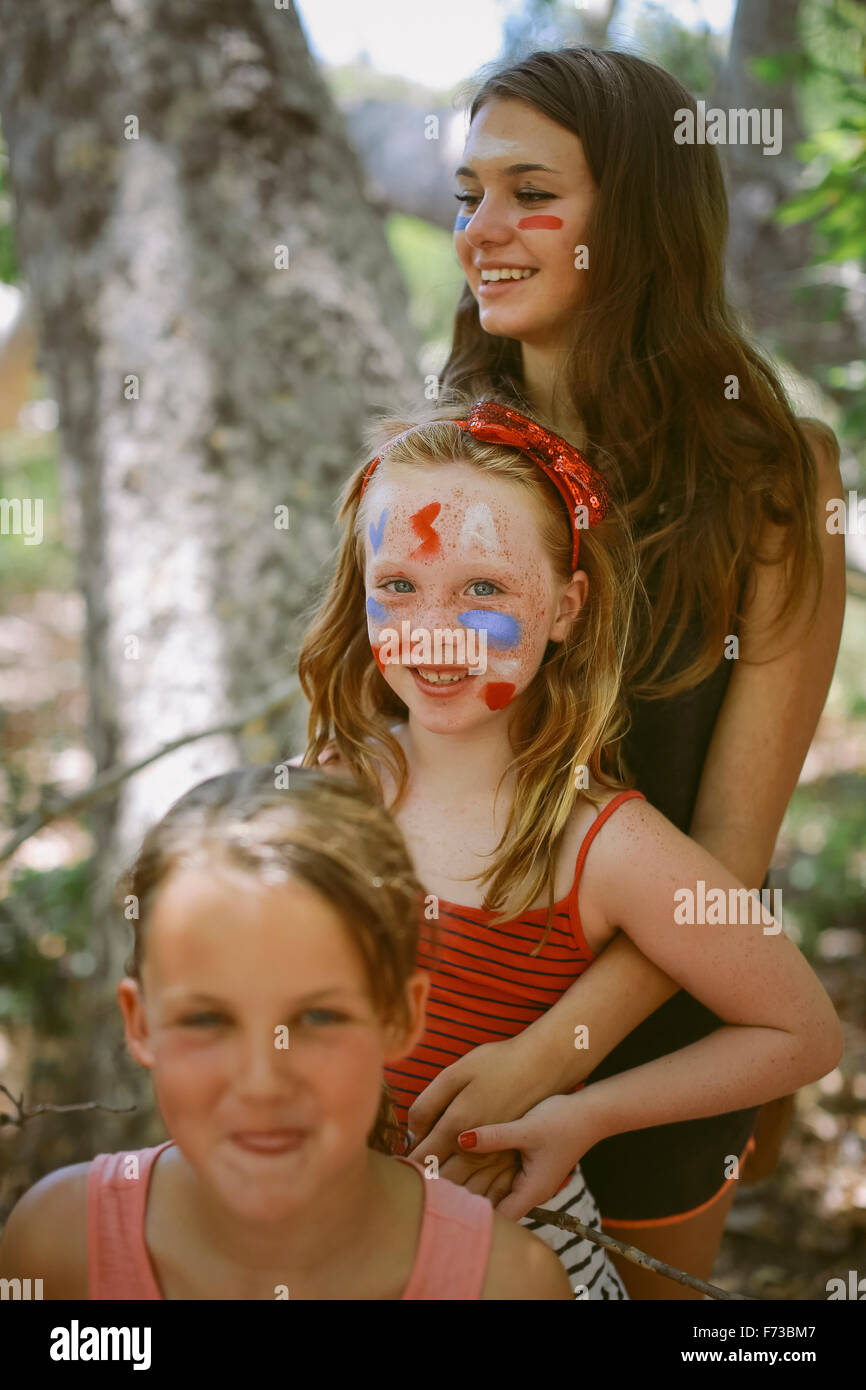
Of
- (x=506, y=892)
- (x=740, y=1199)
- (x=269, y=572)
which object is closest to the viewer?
(x=506, y=892)

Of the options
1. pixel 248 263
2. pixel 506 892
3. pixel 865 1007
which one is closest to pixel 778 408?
pixel 506 892

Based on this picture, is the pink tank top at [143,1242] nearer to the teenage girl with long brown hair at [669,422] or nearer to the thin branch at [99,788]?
the teenage girl with long brown hair at [669,422]

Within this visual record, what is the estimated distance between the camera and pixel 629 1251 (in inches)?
61.9

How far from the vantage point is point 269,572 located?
11.4 ft

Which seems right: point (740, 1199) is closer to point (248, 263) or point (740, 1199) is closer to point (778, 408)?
point (778, 408)

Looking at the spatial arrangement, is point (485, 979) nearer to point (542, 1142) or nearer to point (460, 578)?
point (542, 1142)

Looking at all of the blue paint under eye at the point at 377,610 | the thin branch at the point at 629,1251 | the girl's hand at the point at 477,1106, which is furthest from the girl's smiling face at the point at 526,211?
the thin branch at the point at 629,1251

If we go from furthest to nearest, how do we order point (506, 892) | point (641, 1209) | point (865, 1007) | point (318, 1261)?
point (865, 1007) → point (641, 1209) → point (506, 892) → point (318, 1261)

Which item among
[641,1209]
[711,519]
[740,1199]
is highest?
[711,519]

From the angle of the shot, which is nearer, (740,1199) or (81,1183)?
(81,1183)

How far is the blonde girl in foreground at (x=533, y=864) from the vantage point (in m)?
1.68

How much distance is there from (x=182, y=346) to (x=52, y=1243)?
275 centimetres

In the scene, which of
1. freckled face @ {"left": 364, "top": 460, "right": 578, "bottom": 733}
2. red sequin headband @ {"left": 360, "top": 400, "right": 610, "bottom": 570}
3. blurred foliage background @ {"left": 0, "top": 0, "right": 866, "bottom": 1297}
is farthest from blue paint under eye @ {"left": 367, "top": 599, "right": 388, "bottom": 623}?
blurred foliage background @ {"left": 0, "top": 0, "right": 866, "bottom": 1297}
